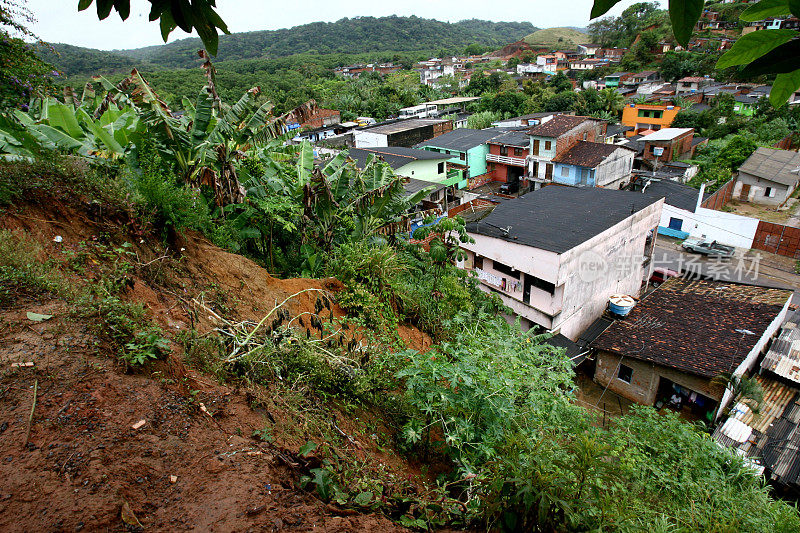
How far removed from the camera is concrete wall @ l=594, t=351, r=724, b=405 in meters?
10.7

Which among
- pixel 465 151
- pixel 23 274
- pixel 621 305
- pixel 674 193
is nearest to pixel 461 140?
pixel 465 151

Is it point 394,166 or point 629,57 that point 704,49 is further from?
point 394,166

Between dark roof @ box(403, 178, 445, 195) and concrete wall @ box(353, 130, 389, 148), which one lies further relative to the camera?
concrete wall @ box(353, 130, 389, 148)

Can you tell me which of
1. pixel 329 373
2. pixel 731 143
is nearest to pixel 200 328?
pixel 329 373

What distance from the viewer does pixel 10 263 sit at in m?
3.77

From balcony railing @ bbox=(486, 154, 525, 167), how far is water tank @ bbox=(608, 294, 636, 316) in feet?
52.4

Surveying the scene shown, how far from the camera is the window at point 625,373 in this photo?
12098 mm

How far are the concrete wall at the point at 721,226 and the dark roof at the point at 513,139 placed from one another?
10066 mm

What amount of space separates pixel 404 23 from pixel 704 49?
404ft

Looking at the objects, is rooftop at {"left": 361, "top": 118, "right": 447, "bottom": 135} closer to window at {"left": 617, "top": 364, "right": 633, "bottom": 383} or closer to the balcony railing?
the balcony railing

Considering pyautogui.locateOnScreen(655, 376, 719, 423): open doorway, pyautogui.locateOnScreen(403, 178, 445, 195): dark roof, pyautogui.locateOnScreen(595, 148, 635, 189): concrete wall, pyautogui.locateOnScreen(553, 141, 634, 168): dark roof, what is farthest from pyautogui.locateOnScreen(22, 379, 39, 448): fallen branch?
pyautogui.locateOnScreen(595, 148, 635, 189): concrete wall

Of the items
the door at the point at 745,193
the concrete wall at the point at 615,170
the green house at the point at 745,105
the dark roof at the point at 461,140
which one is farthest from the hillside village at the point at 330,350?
the green house at the point at 745,105

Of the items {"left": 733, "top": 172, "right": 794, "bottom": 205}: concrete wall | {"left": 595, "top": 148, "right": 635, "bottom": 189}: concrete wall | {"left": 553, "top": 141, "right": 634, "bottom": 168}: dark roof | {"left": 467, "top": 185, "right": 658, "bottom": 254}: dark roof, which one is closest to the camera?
{"left": 467, "top": 185, "right": 658, "bottom": 254}: dark roof

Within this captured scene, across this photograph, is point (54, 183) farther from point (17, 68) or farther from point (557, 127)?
point (557, 127)
